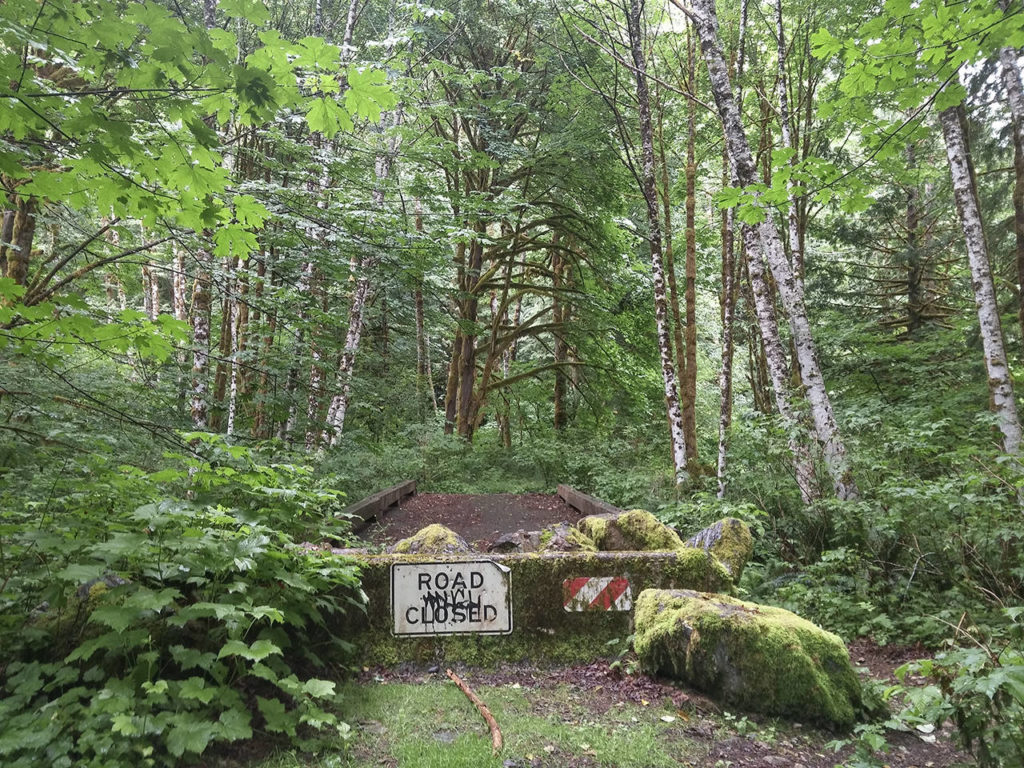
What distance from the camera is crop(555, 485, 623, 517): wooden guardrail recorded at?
7787 millimetres

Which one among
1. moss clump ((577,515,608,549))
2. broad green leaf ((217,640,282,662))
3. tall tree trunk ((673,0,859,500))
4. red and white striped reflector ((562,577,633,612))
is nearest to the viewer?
broad green leaf ((217,640,282,662))

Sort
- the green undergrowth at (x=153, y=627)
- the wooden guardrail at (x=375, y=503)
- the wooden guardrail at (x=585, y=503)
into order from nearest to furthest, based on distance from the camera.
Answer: the green undergrowth at (x=153, y=627), the wooden guardrail at (x=375, y=503), the wooden guardrail at (x=585, y=503)

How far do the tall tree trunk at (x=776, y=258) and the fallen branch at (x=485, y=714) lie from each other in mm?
4989

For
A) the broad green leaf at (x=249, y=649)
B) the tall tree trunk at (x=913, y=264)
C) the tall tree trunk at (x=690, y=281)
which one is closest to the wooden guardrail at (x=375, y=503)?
the broad green leaf at (x=249, y=649)

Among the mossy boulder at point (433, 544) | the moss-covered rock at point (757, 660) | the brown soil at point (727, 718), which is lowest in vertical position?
the brown soil at point (727, 718)

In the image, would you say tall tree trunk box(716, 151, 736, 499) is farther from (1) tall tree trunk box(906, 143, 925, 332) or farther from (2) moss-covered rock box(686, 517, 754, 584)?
(1) tall tree trunk box(906, 143, 925, 332)

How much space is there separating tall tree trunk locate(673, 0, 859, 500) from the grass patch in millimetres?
4534

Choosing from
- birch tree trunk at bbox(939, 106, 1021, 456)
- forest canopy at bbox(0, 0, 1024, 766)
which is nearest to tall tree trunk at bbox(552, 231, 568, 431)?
forest canopy at bbox(0, 0, 1024, 766)

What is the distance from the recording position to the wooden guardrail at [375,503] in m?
7.40

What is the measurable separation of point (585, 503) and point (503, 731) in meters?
5.86

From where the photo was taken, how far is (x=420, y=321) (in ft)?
52.9

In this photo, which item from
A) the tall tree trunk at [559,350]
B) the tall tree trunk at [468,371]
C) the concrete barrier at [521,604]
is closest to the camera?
the concrete barrier at [521,604]

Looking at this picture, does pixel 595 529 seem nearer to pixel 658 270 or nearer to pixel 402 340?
pixel 658 270

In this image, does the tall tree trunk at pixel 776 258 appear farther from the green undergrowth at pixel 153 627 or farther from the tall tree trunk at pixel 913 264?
the tall tree trunk at pixel 913 264
